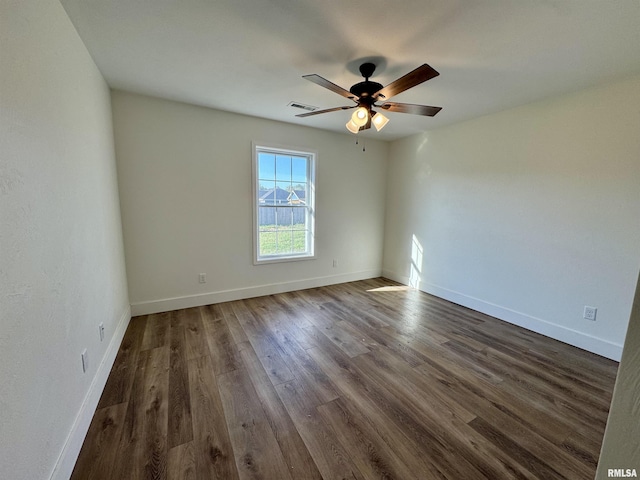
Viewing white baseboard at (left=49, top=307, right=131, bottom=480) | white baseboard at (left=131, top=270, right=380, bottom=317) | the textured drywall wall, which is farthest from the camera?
white baseboard at (left=131, top=270, right=380, bottom=317)

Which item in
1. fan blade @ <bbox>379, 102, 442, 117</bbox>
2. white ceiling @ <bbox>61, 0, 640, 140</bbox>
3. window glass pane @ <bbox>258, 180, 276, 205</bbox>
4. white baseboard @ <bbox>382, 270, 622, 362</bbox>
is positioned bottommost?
white baseboard @ <bbox>382, 270, 622, 362</bbox>

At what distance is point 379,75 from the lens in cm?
235

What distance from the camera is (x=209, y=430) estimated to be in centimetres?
157

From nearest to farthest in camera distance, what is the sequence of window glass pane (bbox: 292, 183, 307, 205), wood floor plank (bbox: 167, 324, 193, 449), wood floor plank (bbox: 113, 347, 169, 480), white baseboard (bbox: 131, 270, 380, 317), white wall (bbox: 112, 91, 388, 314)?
1. wood floor plank (bbox: 113, 347, 169, 480)
2. wood floor plank (bbox: 167, 324, 193, 449)
3. white wall (bbox: 112, 91, 388, 314)
4. white baseboard (bbox: 131, 270, 380, 317)
5. window glass pane (bbox: 292, 183, 307, 205)

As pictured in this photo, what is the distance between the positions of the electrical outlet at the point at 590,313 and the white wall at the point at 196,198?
3153 millimetres

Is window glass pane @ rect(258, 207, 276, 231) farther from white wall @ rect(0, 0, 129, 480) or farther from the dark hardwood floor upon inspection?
white wall @ rect(0, 0, 129, 480)

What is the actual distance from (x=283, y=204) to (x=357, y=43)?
2408 millimetres

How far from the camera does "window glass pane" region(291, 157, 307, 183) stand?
4.01 metres

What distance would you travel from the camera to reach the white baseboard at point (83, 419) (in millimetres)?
1235

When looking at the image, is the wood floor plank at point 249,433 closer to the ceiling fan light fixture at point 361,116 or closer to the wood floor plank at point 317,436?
the wood floor plank at point 317,436

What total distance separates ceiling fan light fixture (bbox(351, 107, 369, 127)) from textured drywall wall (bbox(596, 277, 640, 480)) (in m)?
2.07

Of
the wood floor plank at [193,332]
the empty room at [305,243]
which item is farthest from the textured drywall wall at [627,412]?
the wood floor plank at [193,332]

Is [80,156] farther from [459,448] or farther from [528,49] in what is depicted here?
[528,49]

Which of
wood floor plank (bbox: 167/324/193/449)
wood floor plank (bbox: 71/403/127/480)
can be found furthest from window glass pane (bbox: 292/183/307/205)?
wood floor plank (bbox: 71/403/127/480)
